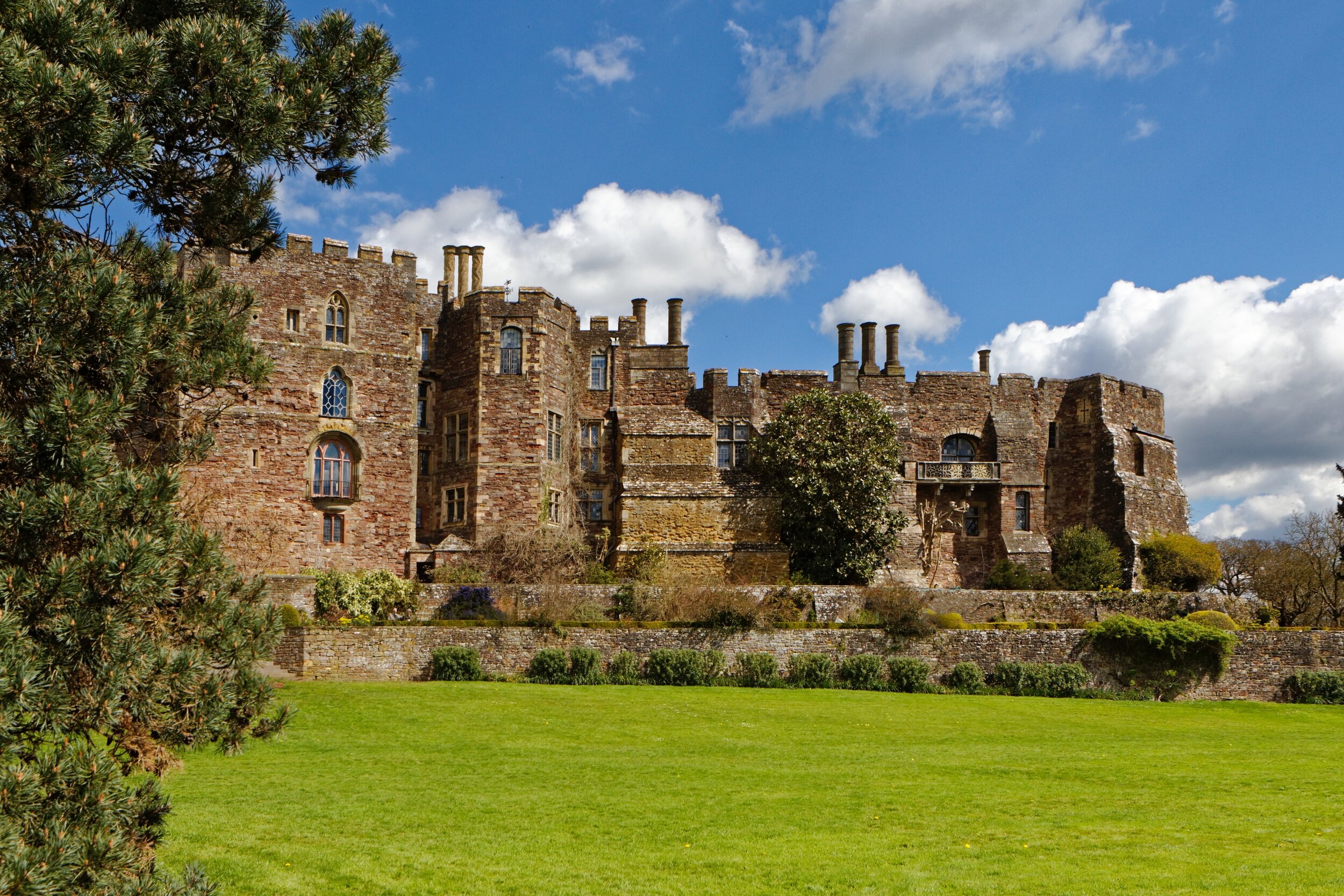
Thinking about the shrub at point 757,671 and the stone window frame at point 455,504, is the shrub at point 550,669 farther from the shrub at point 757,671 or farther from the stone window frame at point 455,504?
the stone window frame at point 455,504

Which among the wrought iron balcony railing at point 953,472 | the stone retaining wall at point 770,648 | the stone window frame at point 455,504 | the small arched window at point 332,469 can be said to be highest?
the wrought iron balcony railing at point 953,472

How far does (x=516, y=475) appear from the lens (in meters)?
38.3

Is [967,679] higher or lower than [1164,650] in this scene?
lower

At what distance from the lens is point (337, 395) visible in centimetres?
3712

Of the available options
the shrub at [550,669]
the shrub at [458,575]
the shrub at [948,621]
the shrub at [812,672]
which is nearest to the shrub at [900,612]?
the shrub at [948,621]

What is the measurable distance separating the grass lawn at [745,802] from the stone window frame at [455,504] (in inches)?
488

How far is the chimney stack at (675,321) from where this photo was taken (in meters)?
45.3

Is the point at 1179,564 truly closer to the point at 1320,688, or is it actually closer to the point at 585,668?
the point at 1320,688

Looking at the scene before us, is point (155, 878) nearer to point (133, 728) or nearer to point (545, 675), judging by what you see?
point (133, 728)

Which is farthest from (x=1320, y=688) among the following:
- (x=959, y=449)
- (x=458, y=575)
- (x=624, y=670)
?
(x=458, y=575)

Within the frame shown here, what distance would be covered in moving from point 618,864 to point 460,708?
42.3ft

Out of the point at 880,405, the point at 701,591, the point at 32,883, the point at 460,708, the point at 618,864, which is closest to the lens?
the point at 32,883

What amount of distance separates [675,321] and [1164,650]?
2217cm

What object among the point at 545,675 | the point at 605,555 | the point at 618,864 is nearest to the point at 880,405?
the point at 605,555
